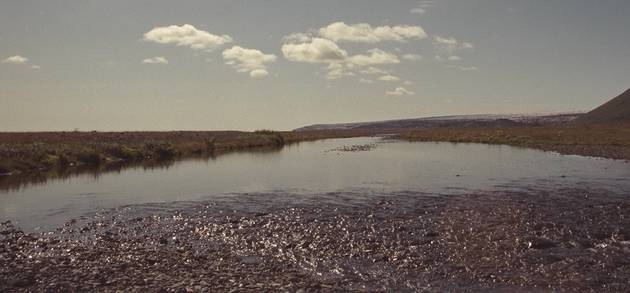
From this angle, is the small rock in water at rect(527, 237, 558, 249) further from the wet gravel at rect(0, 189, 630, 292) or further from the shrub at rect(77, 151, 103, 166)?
the shrub at rect(77, 151, 103, 166)

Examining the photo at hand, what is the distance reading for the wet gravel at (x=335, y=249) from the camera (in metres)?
10.1

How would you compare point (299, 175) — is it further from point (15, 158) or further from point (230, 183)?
point (15, 158)

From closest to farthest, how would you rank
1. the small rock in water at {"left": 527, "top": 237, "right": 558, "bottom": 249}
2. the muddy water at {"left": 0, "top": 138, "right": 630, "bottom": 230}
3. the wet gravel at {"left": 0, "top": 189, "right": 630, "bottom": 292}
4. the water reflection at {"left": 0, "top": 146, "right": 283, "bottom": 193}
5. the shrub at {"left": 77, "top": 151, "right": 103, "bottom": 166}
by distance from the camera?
1. the wet gravel at {"left": 0, "top": 189, "right": 630, "bottom": 292}
2. the small rock in water at {"left": 527, "top": 237, "right": 558, "bottom": 249}
3. the muddy water at {"left": 0, "top": 138, "right": 630, "bottom": 230}
4. the water reflection at {"left": 0, "top": 146, "right": 283, "bottom": 193}
5. the shrub at {"left": 77, "top": 151, "right": 103, "bottom": 166}

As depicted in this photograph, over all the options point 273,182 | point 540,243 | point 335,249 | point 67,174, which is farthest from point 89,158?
point 540,243

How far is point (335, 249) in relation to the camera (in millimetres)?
12781

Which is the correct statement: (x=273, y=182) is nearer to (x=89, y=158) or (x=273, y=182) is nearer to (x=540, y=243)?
(x=540, y=243)

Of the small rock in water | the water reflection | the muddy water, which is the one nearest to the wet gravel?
the small rock in water

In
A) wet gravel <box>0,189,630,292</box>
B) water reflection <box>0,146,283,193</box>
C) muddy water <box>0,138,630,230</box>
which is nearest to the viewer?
wet gravel <box>0,189,630,292</box>

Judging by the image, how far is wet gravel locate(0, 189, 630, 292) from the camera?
33.2 ft

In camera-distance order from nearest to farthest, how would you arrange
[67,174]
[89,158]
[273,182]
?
1. [273,182]
2. [67,174]
3. [89,158]

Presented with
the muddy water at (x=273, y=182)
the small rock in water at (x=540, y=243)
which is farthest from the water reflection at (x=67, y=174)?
the small rock in water at (x=540, y=243)

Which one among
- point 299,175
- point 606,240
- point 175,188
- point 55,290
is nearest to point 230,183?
point 175,188

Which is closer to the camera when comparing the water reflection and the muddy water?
the muddy water

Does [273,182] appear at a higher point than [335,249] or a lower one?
higher
